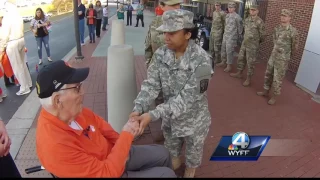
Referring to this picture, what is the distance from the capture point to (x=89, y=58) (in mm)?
8703

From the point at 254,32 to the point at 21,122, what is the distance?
5044 millimetres

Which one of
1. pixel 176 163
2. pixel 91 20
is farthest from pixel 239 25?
pixel 91 20

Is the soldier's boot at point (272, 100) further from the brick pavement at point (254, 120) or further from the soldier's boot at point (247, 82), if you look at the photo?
the soldier's boot at point (247, 82)

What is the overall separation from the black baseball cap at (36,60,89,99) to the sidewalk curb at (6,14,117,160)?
2.11m

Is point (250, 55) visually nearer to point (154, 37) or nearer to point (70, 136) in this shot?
Result: point (154, 37)

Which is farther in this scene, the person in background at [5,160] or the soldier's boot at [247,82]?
the soldier's boot at [247,82]

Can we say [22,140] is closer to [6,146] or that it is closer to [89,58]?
[6,146]

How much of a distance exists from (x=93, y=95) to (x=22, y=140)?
6.16ft

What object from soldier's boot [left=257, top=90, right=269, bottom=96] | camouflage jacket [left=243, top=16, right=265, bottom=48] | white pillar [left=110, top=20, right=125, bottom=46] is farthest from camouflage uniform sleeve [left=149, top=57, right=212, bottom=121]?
white pillar [left=110, top=20, right=125, bottom=46]

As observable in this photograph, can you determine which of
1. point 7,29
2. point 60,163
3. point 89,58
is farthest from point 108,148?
point 89,58

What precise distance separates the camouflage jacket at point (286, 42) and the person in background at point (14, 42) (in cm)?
511

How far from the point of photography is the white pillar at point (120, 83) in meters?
3.48

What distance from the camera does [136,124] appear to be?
2.08 meters

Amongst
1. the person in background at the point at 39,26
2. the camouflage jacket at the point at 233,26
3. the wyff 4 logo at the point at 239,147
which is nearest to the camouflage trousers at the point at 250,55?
the camouflage jacket at the point at 233,26
